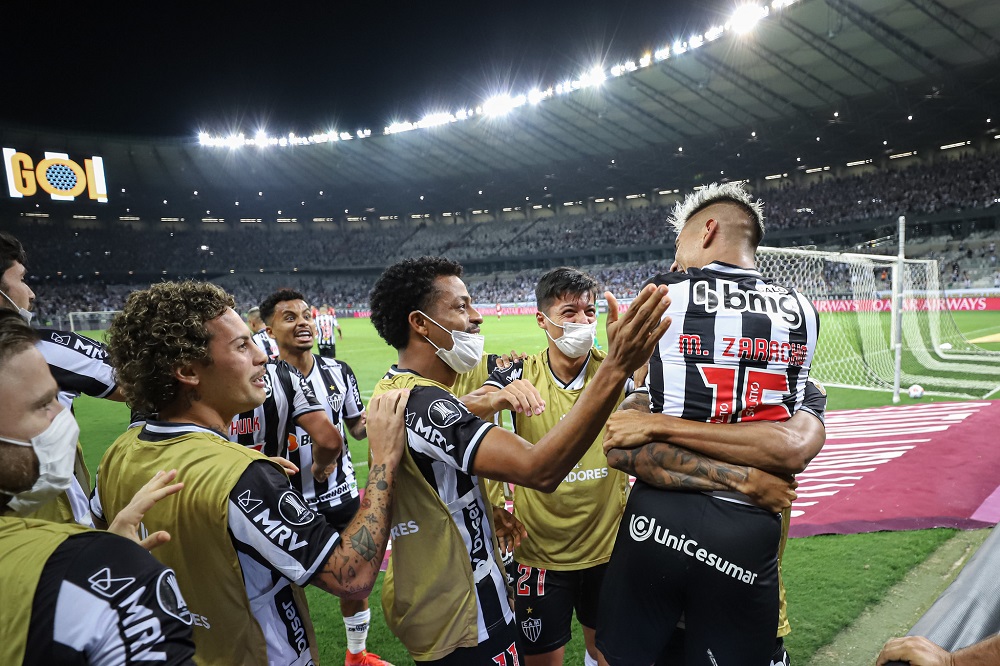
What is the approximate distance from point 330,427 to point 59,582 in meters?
2.93

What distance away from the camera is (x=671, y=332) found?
7.05 ft

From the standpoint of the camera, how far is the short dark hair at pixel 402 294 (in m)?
2.44

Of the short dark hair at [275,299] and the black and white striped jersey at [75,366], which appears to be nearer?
the black and white striped jersey at [75,366]

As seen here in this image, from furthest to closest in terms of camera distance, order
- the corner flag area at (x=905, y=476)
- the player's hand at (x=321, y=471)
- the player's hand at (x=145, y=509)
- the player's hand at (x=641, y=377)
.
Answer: the corner flag area at (x=905, y=476) → the player's hand at (x=321, y=471) → the player's hand at (x=641, y=377) → the player's hand at (x=145, y=509)

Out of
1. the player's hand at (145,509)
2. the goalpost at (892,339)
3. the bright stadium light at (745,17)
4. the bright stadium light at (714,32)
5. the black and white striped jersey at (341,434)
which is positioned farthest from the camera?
the bright stadium light at (714,32)

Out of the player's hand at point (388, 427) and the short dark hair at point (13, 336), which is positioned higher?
the short dark hair at point (13, 336)

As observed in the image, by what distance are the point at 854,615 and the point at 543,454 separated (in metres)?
3.45

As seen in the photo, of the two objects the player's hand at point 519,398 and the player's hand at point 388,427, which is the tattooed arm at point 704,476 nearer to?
the player's hand at point 519,398

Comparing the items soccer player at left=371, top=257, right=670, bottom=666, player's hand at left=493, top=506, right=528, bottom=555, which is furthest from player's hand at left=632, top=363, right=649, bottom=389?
player's hand at left=493, top=506, right=528, bottom=555

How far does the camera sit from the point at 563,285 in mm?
3623

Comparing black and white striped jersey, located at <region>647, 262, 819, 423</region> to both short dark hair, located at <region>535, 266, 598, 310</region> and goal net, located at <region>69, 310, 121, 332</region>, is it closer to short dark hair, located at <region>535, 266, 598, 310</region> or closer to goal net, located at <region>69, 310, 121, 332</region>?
short dark hair, located at <region>535, 266, 598, 310</region>

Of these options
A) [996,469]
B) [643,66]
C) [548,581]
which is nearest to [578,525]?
[548,581]

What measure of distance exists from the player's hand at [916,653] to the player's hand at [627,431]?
40.7 inches

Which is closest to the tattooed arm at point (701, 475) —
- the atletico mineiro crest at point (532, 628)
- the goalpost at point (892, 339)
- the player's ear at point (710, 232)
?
the player's ear at point (710, 232)
